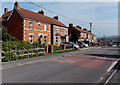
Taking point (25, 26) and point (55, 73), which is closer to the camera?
point (55, 73)

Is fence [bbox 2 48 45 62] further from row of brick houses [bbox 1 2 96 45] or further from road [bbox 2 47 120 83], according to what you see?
row of brick houses [bbox 1 2 96 45]

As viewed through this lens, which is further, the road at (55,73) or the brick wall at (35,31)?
the brick wall at (35,31)

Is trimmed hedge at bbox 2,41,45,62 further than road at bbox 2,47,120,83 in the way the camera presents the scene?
Yes

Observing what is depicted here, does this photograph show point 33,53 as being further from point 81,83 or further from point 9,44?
point 81,83

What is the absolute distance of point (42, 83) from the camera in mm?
6707

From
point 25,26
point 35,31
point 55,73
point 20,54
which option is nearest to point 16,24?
point 25,26

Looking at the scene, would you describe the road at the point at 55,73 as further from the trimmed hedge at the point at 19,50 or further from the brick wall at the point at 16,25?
the brick wall at the point at 16,25

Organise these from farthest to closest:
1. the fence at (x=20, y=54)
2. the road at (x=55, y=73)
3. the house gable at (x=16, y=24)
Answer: the house gable at (x=16, y=24), the fence at (x=20, y=54), the road at (x=55, y=73)

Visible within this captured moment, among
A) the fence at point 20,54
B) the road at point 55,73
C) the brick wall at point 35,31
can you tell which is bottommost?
the road at point 55,73

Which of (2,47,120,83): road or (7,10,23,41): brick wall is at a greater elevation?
(7,10,23,41): brick wall

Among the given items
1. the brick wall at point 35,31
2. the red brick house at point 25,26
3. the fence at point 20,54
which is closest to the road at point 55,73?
the fence at point 20,54

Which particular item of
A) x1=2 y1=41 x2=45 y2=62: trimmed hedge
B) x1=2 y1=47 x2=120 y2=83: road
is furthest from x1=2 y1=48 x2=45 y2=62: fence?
x1=2 y1=47 x2=120 y2=83: road

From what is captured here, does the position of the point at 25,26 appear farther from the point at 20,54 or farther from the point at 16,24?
the point at 20,54

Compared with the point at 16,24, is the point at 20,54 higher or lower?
lower
